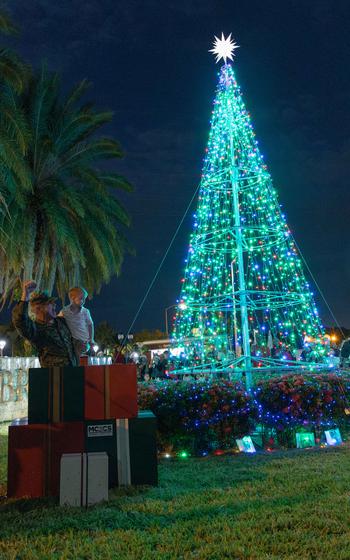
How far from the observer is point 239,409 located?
7523 mm

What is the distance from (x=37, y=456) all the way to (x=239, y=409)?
3.27m

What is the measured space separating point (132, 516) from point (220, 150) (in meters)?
8.36

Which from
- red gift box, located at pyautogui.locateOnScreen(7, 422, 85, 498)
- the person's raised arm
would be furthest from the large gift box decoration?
the person's raised arm

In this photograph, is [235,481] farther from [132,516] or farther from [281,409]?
[281,409]

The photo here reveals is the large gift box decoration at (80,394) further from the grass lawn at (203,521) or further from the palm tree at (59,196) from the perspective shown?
the palm tree at (59,196)

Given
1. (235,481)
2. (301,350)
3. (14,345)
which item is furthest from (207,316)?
(14,345)

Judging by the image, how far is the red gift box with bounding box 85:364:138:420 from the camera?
17.8 feet

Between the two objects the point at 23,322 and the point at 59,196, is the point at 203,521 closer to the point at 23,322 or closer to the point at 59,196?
the point at 23,322

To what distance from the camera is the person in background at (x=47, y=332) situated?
19.0 feet

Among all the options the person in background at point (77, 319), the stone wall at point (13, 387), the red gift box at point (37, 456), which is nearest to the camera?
the red gift box at point (37, 456)

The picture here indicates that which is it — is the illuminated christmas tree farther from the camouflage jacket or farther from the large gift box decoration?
the large gift box decoration

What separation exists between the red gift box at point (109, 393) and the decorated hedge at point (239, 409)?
1.96 metres

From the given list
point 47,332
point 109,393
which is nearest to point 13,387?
point 47,332

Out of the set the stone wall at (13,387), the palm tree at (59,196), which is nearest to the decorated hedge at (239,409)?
the stone wall at (13,387)
